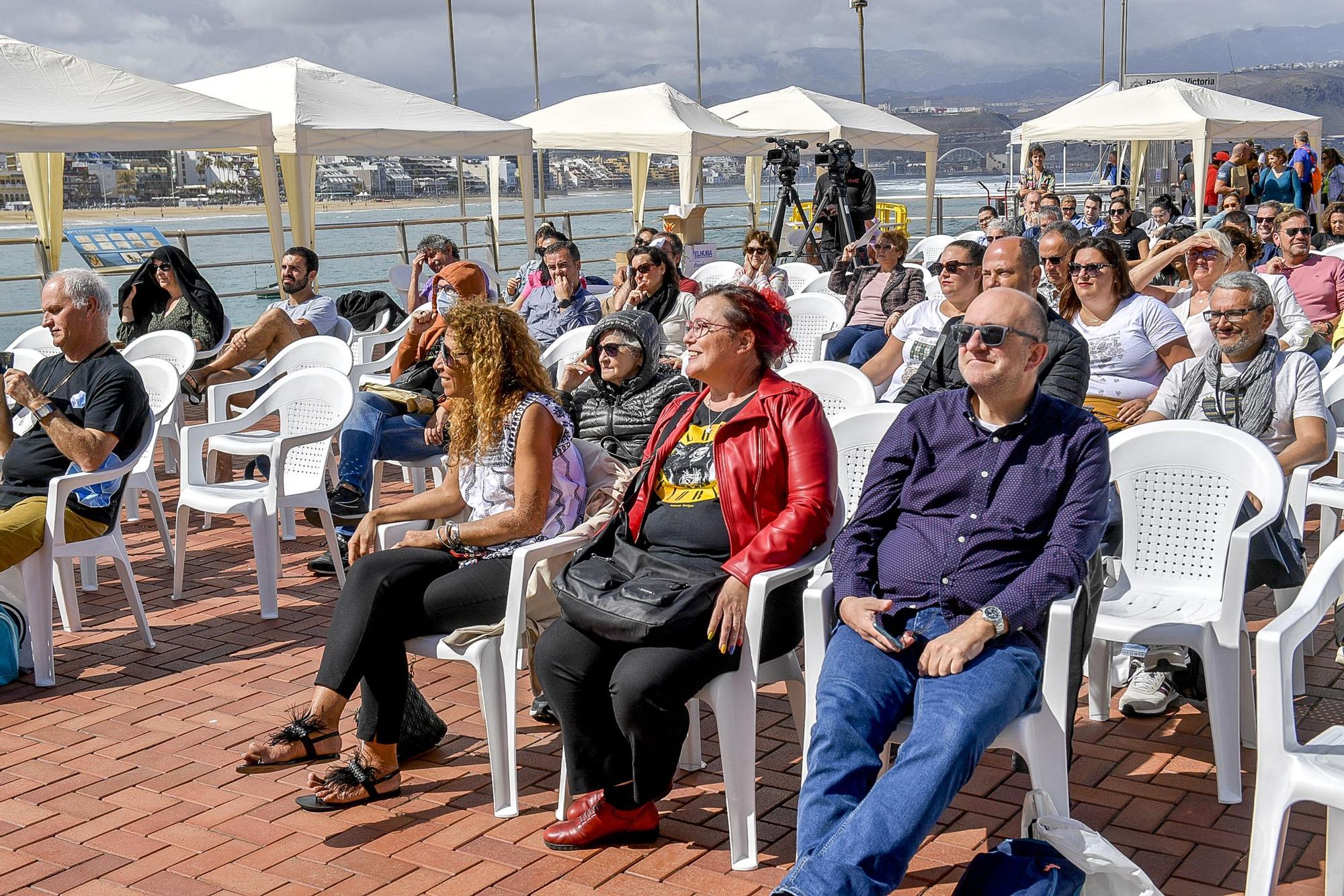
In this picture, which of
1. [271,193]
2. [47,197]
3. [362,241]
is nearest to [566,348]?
[271,193]

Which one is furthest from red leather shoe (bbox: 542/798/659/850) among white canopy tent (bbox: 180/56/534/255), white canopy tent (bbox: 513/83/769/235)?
white canopy tent (bbox: 513/83/769/235)

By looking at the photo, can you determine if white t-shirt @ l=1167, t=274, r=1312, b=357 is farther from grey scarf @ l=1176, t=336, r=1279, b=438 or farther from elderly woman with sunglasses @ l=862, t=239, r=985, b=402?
grey scarf @ l=1176, t=336, r=1279, b=438

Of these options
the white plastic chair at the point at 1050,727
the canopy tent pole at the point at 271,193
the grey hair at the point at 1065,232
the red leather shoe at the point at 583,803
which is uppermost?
the canopy tent pole at the point at 271,193

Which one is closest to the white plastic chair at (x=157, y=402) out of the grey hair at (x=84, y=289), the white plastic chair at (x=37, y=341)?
the grey hair at (x=84, y=289)

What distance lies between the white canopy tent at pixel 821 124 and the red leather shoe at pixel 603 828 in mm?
15717

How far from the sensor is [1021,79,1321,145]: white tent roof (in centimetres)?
1720

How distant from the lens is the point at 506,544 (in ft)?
11.9

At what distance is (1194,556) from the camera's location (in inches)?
139

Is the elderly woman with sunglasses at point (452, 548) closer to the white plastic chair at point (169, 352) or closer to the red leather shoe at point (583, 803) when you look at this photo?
the red leather shoe at point (583, 803)

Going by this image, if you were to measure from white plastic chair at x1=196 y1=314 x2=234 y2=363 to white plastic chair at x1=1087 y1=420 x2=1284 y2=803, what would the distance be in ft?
17.3

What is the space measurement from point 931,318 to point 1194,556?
2.02m

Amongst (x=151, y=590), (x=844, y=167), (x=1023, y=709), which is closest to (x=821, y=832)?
(x=1023, y=709)

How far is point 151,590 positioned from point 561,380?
6.27 feet

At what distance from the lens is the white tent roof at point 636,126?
50.1ft
